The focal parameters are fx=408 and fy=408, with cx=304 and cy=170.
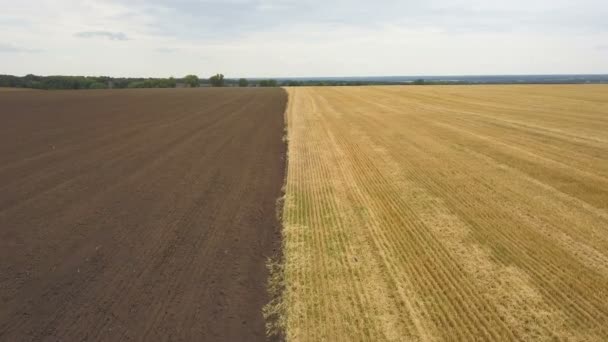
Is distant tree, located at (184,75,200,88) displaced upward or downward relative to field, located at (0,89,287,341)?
Answer: downward

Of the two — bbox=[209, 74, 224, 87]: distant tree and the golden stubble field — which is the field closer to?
the golden stubble field

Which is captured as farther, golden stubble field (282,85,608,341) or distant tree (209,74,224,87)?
distant tree (209,74,224,87)

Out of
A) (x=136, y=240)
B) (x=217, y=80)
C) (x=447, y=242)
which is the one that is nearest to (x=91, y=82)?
(x=217, y=80)

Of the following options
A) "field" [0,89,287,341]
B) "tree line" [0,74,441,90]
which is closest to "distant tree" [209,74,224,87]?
"tree line" [0,74,441,90]

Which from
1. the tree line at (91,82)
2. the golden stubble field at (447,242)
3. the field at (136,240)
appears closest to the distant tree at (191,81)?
the tree line at (91,82)

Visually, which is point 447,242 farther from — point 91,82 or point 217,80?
point 217,80

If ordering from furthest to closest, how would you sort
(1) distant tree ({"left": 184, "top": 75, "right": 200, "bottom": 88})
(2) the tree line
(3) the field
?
(1) distant tree ({"left": 184, "top": 75, "right": 200, "bottom": 88}) → (2) the tree line → (3) the field

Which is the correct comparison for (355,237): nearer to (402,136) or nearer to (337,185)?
(337,185)
